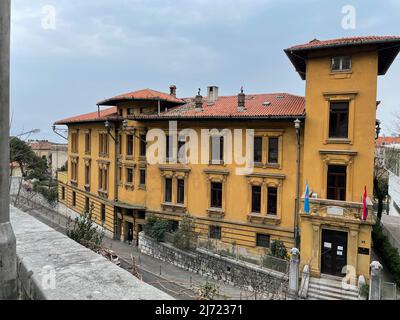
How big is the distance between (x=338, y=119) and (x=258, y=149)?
5417 millimetres

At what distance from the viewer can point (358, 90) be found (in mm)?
18094

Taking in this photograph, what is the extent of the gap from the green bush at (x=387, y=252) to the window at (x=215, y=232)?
10769 millimetres

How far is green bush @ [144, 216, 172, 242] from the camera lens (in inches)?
947

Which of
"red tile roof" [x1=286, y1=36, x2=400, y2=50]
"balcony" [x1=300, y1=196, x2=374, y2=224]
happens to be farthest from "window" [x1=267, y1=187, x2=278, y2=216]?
"red tile roof" [x1=286, y1=36, x2=400, y2=50]

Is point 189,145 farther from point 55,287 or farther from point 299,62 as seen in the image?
point 55,287

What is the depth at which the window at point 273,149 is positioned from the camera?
70.1ft

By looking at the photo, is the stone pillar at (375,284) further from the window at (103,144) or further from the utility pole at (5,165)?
the window at (103,144)

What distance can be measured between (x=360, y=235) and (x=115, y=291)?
1765 centimetres

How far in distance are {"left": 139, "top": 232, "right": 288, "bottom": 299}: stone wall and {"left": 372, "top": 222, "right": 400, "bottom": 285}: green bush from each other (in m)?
6.05

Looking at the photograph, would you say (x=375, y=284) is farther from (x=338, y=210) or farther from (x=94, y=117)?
(x=94, y=117)

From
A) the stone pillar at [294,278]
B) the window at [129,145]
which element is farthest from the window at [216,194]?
the window at [129,145]

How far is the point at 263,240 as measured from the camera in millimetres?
21781

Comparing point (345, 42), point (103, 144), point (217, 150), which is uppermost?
point (345, 42)

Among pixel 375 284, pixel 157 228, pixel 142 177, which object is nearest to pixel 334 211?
pixel 375 284
